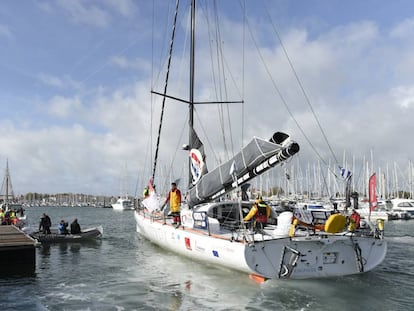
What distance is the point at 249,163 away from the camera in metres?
12.1

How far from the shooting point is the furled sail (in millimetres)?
11000

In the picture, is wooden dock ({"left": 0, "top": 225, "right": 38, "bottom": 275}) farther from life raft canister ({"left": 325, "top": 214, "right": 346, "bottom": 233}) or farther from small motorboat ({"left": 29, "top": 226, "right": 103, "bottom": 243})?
life raft canister ({"left": 325, "top": 214, "right": 346, "bottom": 233})

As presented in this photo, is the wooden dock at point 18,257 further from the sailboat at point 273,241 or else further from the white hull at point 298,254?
Result: the white hull at point 298,254

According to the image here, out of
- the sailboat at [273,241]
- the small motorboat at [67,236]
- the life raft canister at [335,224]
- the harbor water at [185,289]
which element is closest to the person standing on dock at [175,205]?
the sailboat at [273,241]

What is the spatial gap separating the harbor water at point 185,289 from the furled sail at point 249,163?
2661 mm

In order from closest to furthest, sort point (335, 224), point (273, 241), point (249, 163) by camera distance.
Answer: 1. point (273, 241)
2. point (335, 224)
3. point (249, 163)

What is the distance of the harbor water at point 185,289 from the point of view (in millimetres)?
9219

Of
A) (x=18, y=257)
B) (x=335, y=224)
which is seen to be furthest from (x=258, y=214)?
(x=18, y=257)

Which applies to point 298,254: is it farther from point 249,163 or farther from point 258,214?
point 249,163

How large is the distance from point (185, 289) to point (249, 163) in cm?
409

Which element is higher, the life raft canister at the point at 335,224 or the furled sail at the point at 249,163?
the furled sail at the point at 249,163

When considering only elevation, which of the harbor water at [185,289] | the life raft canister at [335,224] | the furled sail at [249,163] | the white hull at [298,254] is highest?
the furled sail at [249,163]

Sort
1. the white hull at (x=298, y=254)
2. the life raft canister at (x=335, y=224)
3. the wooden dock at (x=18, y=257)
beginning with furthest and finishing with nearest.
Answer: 1. the wooden dock at (x=18, y=257)
2. the life raft canister at (x=335, y=224)
3. the white hull at (x=298, y=254)

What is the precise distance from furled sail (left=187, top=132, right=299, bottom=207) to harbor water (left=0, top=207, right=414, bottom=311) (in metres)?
2.66
